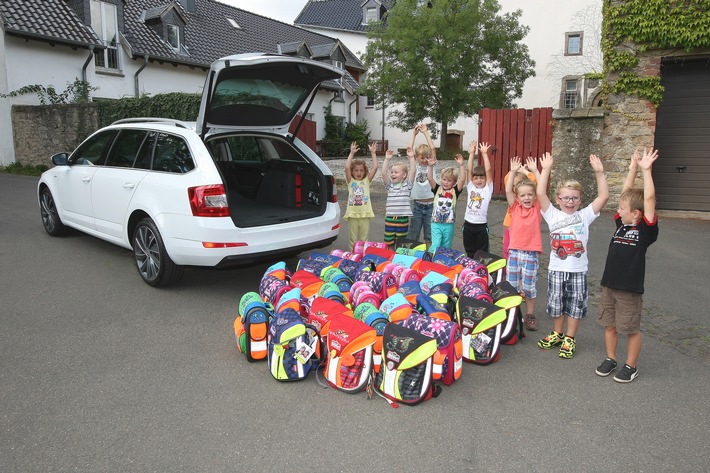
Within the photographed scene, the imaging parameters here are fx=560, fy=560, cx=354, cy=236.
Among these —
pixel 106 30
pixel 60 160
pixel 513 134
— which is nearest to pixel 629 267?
pixel 60 160

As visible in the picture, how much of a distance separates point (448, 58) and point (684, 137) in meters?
18.1

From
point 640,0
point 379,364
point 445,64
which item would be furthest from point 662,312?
point 445,64

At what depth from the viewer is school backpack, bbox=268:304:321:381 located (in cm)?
374

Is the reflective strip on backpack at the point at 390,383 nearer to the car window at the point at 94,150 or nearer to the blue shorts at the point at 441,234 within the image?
the blue shorts at the point at 441,234

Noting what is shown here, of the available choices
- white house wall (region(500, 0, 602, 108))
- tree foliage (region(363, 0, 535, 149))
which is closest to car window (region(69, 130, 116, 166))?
tree foliage (region(363, 0, 535, 149))

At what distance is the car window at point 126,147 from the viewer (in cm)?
608

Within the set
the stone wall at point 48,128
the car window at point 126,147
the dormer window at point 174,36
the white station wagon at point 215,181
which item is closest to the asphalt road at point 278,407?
the white station wagon at point 215,181

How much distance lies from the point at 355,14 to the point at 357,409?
142 ft

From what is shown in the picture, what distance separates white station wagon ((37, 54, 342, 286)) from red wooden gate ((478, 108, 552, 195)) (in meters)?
6.87

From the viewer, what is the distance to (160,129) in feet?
19.1

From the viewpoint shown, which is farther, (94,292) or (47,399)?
(94,292)

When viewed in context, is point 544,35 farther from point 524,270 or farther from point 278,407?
point 278,407

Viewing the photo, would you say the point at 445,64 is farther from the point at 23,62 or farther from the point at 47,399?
the point at 47,399

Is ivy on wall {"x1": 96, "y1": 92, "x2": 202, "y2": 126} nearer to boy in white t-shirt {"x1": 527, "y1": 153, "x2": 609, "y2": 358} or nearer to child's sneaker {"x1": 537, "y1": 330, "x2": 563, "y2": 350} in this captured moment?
boy in white t-shirt {"x1": 527, "y1": 153, "x2": 609, "y2": 358}
